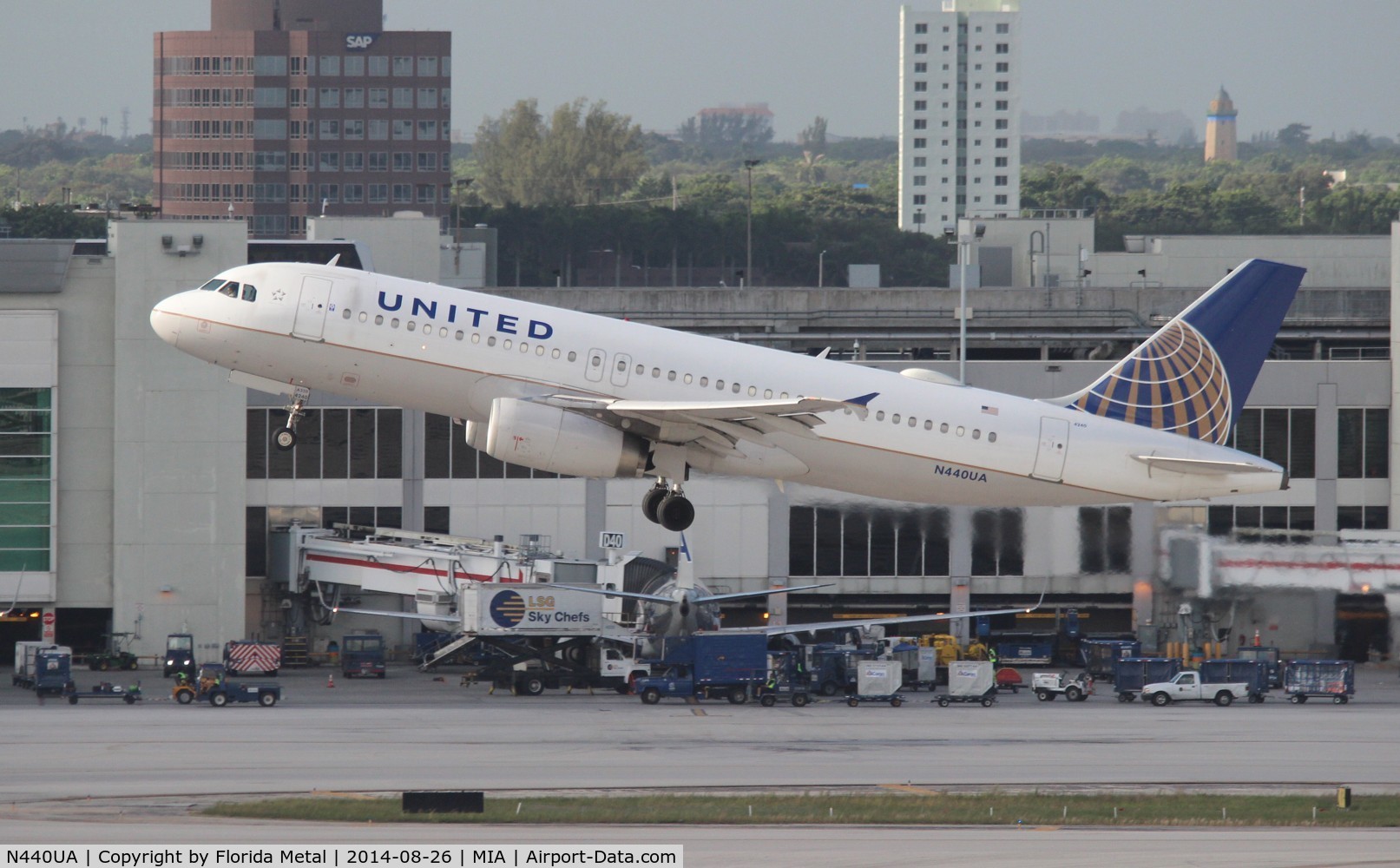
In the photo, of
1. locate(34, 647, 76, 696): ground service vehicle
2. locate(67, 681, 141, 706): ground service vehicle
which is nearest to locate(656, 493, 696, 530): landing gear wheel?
locate(67, 681, 141, 706): ground service vehicle

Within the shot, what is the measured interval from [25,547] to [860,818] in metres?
46.2

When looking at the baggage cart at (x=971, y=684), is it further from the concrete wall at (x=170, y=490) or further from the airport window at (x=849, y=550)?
the concrete wall at (x=170, y=490)

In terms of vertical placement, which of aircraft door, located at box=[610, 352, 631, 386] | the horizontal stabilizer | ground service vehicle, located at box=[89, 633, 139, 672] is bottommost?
ground service vehicle, located at box=[89, 633, 139, 672]

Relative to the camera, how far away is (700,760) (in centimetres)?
4769

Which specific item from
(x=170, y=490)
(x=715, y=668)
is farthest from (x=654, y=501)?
(x=170, y=490)

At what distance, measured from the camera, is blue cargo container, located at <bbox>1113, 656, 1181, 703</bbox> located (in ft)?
210

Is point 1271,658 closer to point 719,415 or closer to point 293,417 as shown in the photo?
point 719,415

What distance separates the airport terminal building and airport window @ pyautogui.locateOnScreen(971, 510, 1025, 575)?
10cm

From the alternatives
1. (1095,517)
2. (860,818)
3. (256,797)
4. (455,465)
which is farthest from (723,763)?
(455,465)

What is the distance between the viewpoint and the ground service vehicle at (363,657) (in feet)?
232

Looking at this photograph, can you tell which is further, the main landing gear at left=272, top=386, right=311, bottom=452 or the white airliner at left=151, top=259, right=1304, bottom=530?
the main landing gear at left=272, top=386, right=311, bottom=452

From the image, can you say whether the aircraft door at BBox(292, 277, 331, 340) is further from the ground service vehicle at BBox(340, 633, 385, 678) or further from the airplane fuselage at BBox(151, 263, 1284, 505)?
the ground service vehicle at BBox(340, 633, 385, 678)

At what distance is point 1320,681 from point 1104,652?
10106mm

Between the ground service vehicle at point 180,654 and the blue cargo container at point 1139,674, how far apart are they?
3405 centimetres
